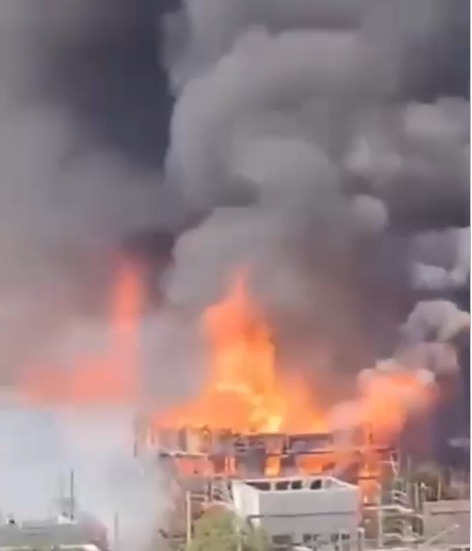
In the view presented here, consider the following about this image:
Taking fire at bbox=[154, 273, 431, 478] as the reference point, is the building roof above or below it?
below

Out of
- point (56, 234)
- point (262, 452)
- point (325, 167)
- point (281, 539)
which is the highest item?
point (325, 167)

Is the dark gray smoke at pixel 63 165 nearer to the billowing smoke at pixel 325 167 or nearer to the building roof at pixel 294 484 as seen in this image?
the billowing smoke at pixel 325 167

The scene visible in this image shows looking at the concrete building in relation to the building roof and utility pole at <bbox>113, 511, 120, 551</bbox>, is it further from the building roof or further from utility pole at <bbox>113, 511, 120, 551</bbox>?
the building roof

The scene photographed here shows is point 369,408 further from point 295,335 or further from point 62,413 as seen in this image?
point 62,413

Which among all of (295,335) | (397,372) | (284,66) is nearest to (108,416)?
(295,335)

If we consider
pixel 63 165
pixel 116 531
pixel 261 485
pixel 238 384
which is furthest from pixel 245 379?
pixel 63 165

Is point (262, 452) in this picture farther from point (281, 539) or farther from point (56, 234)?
point (56, 234)

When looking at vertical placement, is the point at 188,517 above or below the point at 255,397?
below

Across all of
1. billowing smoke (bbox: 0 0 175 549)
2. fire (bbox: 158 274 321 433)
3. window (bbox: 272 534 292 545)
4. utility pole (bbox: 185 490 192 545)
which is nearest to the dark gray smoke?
billowing smoke (bbox: 0 0 175 549)
